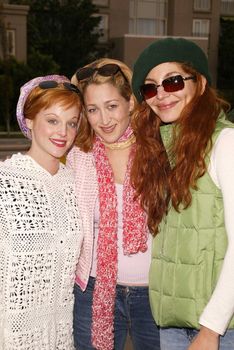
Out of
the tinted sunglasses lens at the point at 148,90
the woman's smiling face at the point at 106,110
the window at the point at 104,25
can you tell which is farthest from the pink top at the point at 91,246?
the window at the point at 104,25

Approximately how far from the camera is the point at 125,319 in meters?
3.06

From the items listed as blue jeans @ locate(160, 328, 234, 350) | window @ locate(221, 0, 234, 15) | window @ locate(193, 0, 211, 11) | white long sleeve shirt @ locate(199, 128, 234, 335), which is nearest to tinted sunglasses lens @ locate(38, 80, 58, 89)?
white long sleeve shirt @ locate(199, 128, 234, 335)

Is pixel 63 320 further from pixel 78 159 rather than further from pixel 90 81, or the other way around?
pixel 90 81

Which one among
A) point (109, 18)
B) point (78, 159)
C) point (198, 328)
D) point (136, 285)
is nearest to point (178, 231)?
point (198, 328)

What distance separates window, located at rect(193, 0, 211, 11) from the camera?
132 ft

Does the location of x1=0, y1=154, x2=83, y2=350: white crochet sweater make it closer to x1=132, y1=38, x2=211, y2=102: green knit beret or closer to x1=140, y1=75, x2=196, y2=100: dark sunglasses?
x1=140, y1=75, x2=196, y2=100: dark sunglasses

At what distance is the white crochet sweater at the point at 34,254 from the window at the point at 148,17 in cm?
3874

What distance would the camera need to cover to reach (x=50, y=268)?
8.49 feet

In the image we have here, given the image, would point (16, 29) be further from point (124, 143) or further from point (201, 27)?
point (124, 143)

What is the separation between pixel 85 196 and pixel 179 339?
1003 millimetres

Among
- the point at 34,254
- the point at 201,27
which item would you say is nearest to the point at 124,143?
the point at 34,254

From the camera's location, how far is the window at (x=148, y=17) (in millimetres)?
39750

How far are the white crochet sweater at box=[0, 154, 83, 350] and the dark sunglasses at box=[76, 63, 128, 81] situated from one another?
0.64 meters

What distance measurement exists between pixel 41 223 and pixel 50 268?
0.25 metres
